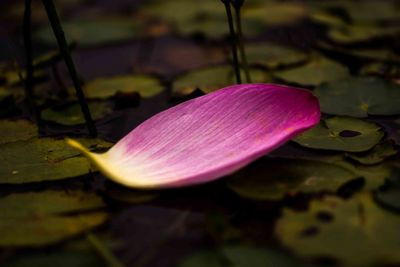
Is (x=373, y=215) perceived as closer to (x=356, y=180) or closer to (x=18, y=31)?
(x=356, y=180)

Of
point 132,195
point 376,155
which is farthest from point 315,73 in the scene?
point 132,195

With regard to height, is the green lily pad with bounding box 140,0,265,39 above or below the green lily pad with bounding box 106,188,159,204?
above

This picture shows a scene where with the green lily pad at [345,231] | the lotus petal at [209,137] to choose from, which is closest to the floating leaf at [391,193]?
the green lily pad at [345,231]

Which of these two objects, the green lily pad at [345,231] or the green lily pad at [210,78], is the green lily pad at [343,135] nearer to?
the green lily pad at [345,231]

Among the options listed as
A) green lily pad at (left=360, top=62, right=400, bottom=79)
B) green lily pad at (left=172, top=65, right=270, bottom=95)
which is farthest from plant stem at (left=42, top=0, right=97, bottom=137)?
green lily pad at (left=360, top=62, right=400, bottom=79)

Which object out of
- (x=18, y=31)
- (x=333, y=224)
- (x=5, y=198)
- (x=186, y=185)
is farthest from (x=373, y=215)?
(x=18, y=31)

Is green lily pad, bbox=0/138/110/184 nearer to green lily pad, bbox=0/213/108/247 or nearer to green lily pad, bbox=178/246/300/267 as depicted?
green lily pad, bbox=0/213/108/247
